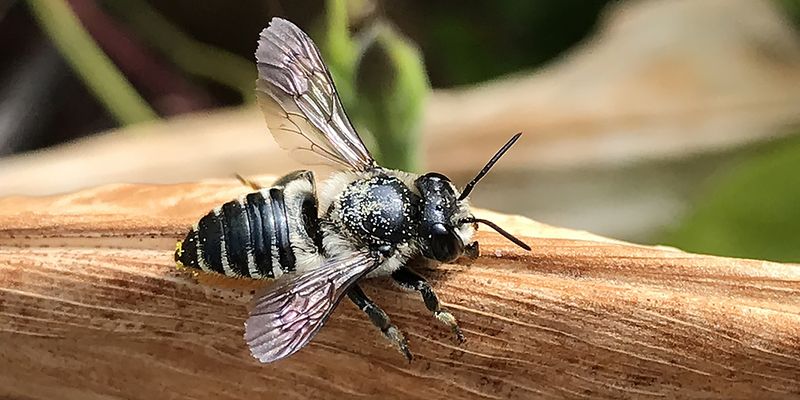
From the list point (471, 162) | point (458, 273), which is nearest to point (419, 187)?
point (458, 273)

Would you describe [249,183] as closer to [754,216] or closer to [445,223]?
[445,223]

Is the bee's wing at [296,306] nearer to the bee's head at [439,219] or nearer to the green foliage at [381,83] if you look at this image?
the bee's head at [439,219]

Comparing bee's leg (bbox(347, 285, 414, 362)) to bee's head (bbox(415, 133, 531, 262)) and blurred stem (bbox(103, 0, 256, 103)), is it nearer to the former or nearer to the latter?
bee's head (bbox(415, 133, 531, 262))

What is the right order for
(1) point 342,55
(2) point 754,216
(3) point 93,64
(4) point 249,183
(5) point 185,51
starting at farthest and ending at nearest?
(5) point 185,51 → (3) point 93,64 → (2) point 754,216 → (1) point 342,55 → (4) point 249,183

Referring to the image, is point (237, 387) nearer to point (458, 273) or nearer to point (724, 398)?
point (458, 273)

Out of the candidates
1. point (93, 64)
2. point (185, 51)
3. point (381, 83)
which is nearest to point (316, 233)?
point (381, 83)

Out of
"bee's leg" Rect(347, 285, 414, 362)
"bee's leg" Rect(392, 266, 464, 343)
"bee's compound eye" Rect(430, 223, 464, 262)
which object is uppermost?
"bee's compound eye" Rect(430, 223, 464, 262)

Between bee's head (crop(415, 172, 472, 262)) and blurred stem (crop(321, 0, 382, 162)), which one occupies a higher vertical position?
blurred stem (crop(321, 0, 382, 162))

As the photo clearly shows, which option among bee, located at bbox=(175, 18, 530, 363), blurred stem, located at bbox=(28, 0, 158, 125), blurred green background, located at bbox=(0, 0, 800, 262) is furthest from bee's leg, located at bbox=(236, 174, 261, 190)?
blurred stem, located at bbox=(28, 0, 158, 125)
